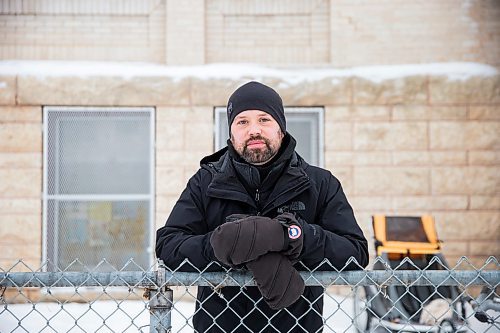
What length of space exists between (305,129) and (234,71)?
114 centimetres

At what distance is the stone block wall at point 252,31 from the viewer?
23.2ft

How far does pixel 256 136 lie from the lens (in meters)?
2.25

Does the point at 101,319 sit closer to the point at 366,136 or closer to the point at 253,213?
the point at 366,136

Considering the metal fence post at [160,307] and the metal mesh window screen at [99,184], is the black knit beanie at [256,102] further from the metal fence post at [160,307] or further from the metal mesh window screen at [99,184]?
the metal mesh window screen at [99,184]

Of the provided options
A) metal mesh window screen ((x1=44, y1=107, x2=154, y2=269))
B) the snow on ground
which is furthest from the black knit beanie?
metal mesh window screen ((x1=44, y1=107, x2=154, y2=269))

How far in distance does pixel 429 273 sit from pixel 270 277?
684 mm

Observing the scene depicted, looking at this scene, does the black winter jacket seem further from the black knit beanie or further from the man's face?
the black knit beanie

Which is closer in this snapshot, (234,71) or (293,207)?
(293,207)

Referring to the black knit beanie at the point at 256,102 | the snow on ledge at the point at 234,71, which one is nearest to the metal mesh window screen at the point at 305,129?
the snow on ledge at the point at 234,71

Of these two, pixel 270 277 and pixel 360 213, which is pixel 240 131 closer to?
pixel 270 277

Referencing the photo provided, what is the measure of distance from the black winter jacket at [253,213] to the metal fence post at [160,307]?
8 centimetres

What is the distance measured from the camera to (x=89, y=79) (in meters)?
6.84

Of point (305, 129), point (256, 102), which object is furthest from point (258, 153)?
point (305, 129)

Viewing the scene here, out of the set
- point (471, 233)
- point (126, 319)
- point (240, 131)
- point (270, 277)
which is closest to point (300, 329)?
point (270, 277)
